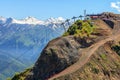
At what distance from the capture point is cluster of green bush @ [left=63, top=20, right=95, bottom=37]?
3942 inches

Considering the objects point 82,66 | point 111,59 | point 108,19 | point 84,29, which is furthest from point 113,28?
point 82,66

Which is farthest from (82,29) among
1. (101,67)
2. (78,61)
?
(101,67)

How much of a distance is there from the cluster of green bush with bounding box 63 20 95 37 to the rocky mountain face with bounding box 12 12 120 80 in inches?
92.9

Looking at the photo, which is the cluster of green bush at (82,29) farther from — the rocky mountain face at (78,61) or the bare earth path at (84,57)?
the bare earth path at (84,57)

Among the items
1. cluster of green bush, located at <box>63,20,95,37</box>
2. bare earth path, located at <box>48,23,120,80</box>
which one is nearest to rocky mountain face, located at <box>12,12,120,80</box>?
bare earth path, located at <box>48,23,120,80</box>

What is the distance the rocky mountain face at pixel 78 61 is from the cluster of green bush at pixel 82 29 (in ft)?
7.74

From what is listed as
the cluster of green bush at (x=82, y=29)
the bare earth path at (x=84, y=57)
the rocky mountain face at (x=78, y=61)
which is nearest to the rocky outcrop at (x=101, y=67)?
the rocky mountain face at (x=78, y=61)

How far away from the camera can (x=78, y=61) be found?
3423 inches

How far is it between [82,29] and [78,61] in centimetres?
1865

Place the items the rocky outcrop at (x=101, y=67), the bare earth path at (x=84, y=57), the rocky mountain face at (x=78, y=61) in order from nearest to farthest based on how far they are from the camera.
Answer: the rocky outcrop at (x=101, y=67), the bare earth path at (x=84, y=57), the rocky mountain face at (x=78, y=61)

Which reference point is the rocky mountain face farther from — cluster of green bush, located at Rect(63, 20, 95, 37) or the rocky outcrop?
cluster of green bush, located at Rect(63, 20, 95, 37)

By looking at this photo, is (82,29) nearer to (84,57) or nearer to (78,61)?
(84,57)

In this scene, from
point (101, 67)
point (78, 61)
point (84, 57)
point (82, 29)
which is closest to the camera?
point (101, 67)

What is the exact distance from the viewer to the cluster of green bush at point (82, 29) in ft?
328
